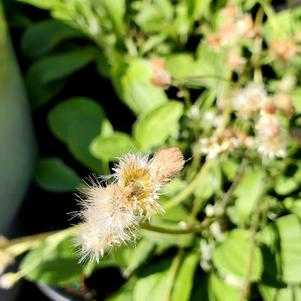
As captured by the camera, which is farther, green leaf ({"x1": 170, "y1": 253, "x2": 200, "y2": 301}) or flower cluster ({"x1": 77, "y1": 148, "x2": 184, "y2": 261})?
green leaf ({"x1": 170, "y1": 253, "x2": 200, "y2": 301})

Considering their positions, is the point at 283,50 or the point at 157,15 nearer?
the point at 283,50

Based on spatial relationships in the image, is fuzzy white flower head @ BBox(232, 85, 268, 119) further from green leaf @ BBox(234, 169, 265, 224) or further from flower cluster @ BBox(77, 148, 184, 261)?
flower cluster @ BBox(77, 148, 184, 261)

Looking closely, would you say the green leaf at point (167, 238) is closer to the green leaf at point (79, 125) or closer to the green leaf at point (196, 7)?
the green leaf at point (79, 125)

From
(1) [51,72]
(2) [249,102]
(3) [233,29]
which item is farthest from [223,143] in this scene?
(1) [51,72]

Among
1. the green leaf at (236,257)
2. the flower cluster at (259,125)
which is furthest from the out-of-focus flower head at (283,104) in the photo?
the green leaf at (236,257)

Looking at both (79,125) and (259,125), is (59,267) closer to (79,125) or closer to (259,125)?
(79,125)

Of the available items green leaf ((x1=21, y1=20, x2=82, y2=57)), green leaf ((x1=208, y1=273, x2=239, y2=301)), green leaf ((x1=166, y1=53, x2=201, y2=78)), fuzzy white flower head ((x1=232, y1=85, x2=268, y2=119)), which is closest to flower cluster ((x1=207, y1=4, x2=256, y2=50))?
fuzzy white flower head ((x1=232, y1=85, x2=268, y2=119))
